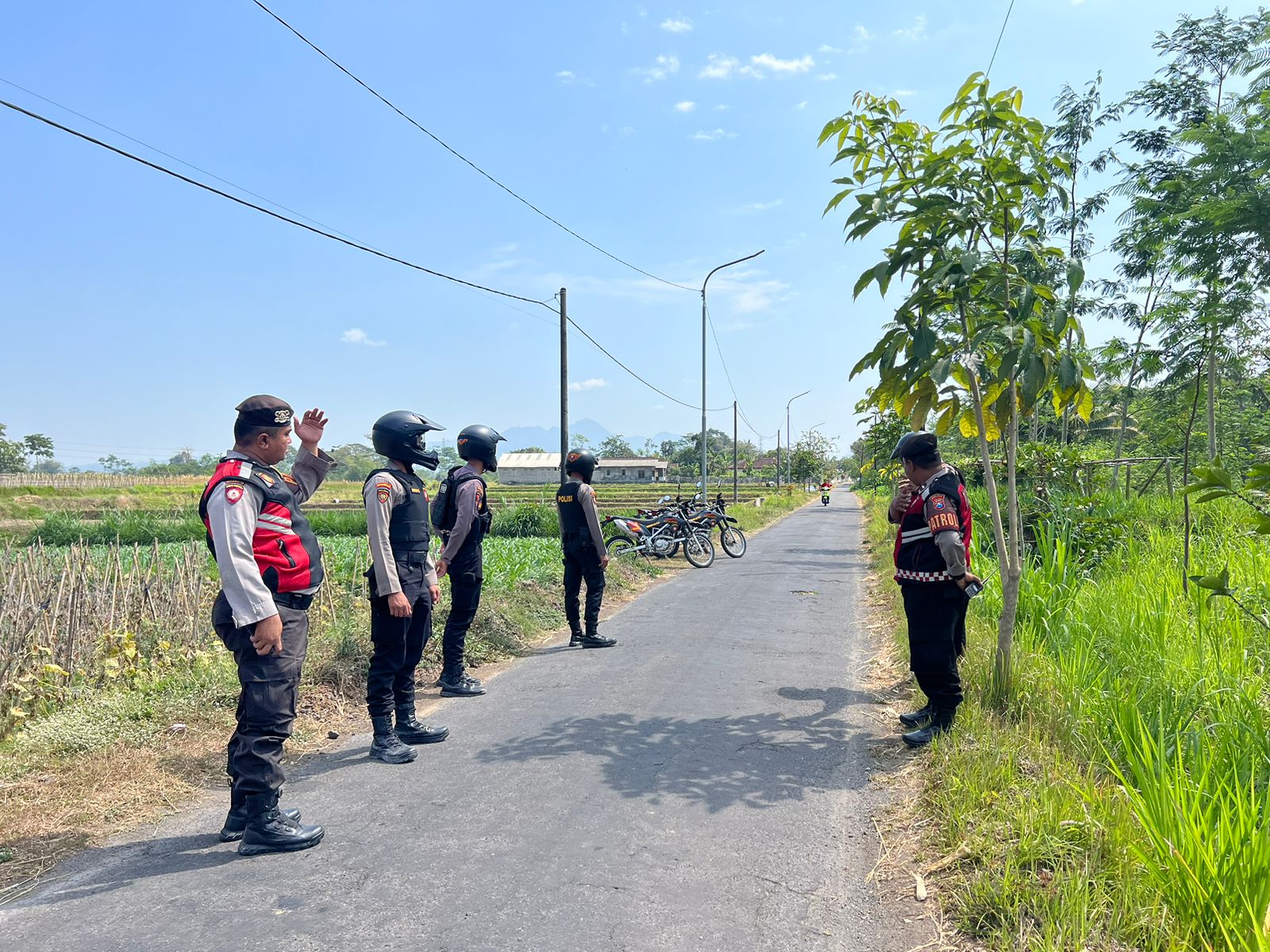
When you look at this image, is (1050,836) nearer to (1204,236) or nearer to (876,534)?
(1204,236)

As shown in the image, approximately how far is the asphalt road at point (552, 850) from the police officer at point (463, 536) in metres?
0.38

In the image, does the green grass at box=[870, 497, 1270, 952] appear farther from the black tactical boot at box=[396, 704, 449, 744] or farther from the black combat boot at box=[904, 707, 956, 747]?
the black tactical boot at box=[396, 704, 449, 744]

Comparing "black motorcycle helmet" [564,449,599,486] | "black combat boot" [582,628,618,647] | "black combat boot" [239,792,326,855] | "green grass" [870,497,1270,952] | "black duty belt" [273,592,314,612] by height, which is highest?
"black motorcycle helmet" [564,449,599,486]

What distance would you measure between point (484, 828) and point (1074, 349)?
Result: 420 centimetres

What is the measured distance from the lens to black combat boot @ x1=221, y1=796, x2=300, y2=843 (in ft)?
11.1

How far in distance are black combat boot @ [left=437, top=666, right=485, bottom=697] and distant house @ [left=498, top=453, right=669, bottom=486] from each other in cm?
9140

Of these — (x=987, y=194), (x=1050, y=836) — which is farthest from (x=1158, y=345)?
(x=1050, y=836)

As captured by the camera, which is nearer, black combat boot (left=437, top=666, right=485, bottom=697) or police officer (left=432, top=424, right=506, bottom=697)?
police officer (left=432, top=424, right=506, bottom=697)

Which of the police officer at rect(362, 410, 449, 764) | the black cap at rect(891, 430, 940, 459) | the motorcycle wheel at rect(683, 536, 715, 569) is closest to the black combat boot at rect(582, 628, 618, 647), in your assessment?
the police officer at rect(362, 410, 449, 764)

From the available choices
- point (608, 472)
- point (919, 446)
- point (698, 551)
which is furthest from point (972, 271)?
point (608, 472)

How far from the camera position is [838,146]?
4.57 metres

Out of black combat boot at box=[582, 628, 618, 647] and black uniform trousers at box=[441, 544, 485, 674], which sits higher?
black uniform trousers at box=[441, 544, 485, 674]

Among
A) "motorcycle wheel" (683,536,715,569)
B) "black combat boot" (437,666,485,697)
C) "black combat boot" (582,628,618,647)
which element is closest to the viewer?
"black combat boot" (437,666,485,697)

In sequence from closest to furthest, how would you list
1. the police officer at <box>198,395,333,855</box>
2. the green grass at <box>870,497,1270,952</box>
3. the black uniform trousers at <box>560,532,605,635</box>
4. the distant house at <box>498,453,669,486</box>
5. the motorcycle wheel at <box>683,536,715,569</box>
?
the green grass at <box>870,497,1270,952</box> < the police officer at <box>198,395,333,855</box> < the black uniform trousers at <box>560,532,605,635</box> < the motorcycle wheel at <box>683,536,715,569</box> < the distant house at <box>498,453,669,486</box>
